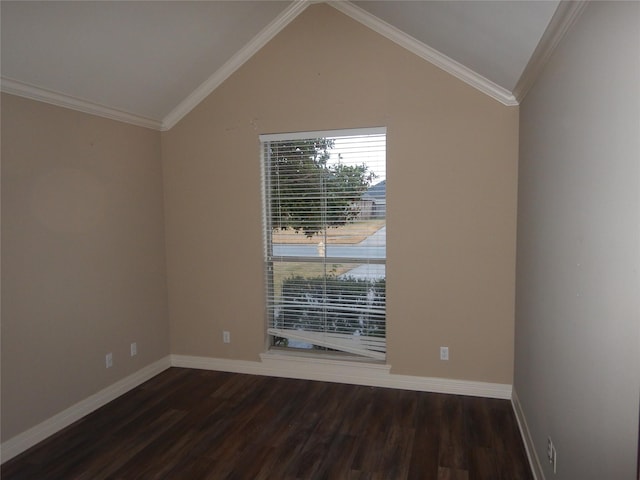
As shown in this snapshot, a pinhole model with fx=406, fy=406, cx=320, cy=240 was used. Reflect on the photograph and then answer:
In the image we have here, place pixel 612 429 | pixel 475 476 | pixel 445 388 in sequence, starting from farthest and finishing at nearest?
pixel 445 388 < pixel 475 476 < pixel 612 429

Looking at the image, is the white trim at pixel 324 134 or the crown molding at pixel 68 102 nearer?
the crown molding at pixel 68 102

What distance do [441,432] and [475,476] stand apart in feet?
1.54

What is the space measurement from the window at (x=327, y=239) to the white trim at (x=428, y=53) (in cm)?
69

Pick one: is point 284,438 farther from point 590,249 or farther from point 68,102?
point 68,102

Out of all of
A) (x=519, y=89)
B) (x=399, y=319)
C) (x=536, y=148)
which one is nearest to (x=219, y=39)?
(x=519, y=89)

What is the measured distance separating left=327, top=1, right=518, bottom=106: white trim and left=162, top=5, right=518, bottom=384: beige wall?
53 mm

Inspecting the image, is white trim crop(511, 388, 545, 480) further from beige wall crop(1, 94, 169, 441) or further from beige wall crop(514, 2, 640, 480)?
beige wall crop(1, 94, 169, 441)

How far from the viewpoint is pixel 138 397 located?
3.44m

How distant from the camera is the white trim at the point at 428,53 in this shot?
121 inches

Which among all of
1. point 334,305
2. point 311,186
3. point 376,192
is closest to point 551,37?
point 376,192

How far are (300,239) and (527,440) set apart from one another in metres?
2.30

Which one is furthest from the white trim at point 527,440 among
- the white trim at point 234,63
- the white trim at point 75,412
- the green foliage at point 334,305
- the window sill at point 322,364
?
the white trim at point 234,63

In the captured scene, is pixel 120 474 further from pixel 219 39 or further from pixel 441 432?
pixel 219 39

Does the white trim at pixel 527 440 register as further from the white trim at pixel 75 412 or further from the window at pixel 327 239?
the white trim at pixel 75 412
